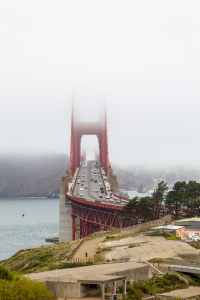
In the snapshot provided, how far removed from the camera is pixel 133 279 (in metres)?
17.6

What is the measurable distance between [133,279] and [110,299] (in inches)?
141

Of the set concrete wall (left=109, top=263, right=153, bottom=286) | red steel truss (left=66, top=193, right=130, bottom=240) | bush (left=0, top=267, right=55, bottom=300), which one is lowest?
red steel truss (left=66, top=193, right=130, bottom=240)

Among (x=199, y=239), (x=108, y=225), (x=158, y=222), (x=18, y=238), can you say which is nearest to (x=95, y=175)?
(x=18, y=238)

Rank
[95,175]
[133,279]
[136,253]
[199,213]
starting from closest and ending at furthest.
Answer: [133,279], [136,253], [199,213], [95,175]

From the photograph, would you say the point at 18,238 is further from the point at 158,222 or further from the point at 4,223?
the point at 158,222

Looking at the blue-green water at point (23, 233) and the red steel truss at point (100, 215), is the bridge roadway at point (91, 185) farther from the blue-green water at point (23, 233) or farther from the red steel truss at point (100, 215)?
the blue-green water at point (23, 233)

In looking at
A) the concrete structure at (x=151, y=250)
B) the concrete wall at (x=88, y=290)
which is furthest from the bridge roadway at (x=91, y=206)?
the concrete wall at (x=88, y=290)

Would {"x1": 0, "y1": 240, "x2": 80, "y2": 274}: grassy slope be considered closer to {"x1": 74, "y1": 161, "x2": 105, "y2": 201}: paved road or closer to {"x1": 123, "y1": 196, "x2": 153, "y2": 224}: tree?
{"x1": 123, "y1": 196, "x2": 153, "y2": 224}: tree

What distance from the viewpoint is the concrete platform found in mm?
15969

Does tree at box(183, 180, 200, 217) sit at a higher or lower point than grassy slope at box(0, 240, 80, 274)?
higher

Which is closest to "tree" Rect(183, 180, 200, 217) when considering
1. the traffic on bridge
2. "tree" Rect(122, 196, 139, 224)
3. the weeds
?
"tree" Rect(122, 196, 139, 224)

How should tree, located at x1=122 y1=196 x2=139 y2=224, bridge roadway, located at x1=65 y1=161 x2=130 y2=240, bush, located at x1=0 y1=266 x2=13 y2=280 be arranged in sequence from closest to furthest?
bush, located at x1=0 y1=266 x2=13 y2=280, tree, located at x1=122 y1=196 x2=139 y2=224, bridge roadway, located at x1=65 y1=161 x2=130 y2=240

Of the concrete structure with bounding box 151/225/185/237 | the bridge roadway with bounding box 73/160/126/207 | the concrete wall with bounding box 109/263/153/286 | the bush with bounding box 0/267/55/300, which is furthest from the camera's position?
the bridge roadway with bounding box 73/160/126/207

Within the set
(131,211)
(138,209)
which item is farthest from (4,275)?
(131,211)
